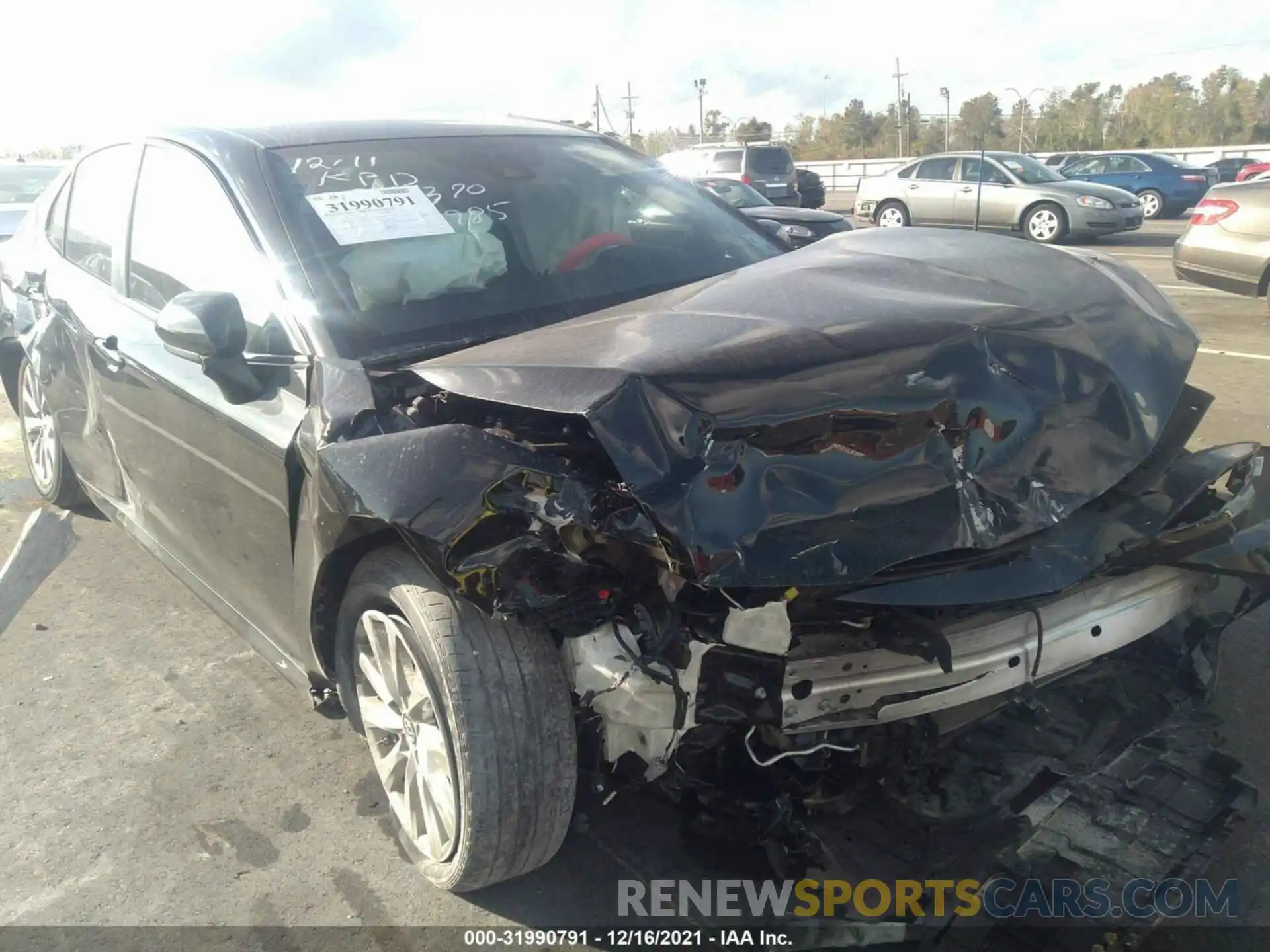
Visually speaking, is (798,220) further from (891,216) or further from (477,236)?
(891,216)

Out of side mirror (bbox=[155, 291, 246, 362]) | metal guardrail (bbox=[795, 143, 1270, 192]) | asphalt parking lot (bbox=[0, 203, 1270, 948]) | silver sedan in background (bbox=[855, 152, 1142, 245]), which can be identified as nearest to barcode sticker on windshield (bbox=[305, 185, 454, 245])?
side mirror (bbox=[155, 291, 246, 362])

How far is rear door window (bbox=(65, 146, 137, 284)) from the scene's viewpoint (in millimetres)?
3432

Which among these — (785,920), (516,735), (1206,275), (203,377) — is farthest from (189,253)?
(1206,275)

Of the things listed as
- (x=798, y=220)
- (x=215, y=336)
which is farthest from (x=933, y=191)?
(x=215, y=336)

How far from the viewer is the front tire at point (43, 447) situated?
14.6 feet

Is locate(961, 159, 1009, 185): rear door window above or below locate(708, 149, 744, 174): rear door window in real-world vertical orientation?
below

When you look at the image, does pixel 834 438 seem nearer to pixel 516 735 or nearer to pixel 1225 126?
pixel 516 735

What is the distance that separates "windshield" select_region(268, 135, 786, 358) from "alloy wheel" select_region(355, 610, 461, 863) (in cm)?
72

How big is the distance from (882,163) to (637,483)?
1454 inches

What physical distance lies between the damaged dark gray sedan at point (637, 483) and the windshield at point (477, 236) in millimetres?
14

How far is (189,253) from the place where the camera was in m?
2.92

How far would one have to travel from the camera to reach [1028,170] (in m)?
15.9

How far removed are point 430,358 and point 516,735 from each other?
957 mm

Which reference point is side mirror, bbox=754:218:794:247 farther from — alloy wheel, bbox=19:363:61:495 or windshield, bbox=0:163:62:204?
windshield, bbox=0:163:62:204
